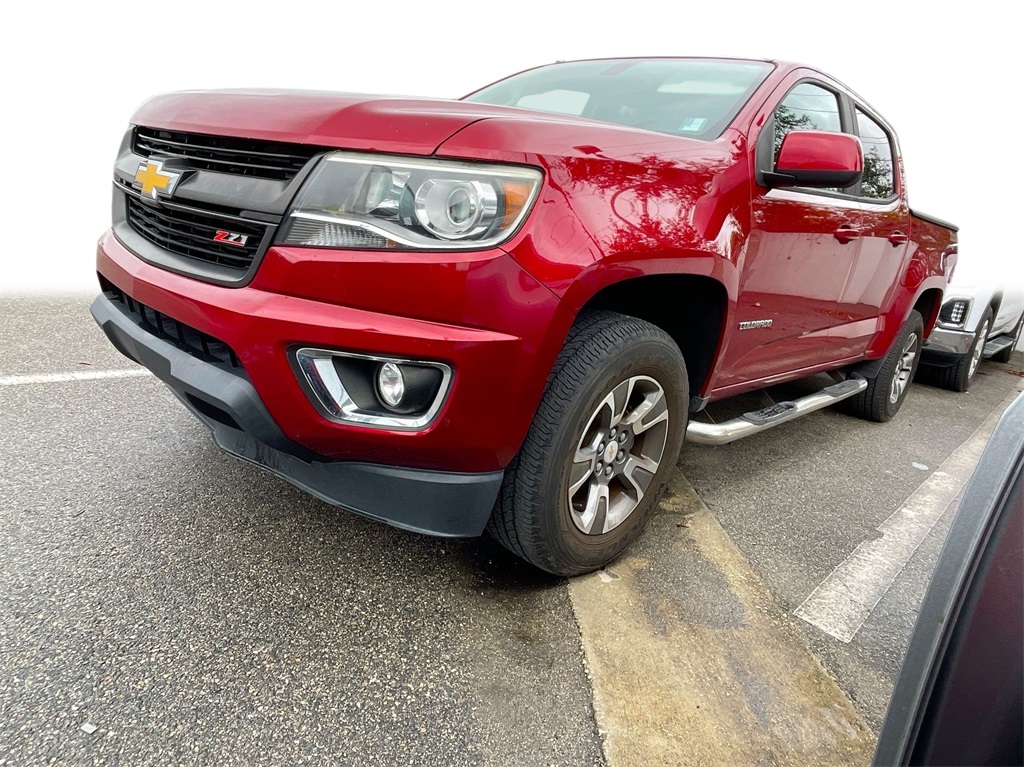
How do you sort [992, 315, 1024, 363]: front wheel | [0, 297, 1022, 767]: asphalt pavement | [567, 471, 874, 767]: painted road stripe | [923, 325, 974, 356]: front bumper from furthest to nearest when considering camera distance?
[992, 315, 1024, 363]: front wheel → [923, 325, 974, 356]: front bumper → [567, 471, 874, 767]: painted road stripe → [0, 297, 1022, 767]: asphalt pavement

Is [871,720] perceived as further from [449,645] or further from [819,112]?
[819,112]

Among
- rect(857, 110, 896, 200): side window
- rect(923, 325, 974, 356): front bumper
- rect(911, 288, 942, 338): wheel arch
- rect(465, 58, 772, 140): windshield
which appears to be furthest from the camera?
rect(923, 325, 974, 356): front bumper

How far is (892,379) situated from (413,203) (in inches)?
144

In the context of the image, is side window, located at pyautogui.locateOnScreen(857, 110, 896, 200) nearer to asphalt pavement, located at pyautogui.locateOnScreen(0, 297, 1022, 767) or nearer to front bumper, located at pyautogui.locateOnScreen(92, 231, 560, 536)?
asphalt pavement, located at pyautogui.locateOnScreen(0, 297, 1022, 767)

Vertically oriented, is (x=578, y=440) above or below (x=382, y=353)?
below

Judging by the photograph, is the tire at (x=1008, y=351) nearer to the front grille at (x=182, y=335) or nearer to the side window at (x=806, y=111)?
the side window at (x=806, y=111)

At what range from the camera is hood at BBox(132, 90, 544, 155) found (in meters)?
1.47

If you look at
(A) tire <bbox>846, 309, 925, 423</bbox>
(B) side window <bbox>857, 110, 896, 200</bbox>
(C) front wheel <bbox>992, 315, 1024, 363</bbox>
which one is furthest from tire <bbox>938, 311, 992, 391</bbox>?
(B) side window <bbox>857, 110, 896, 200</bbox>

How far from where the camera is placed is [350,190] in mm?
1468

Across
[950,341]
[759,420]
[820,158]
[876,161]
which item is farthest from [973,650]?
[950,341]

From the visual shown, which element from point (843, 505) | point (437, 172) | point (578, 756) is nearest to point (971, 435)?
point (843, 505)

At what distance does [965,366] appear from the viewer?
533 cm

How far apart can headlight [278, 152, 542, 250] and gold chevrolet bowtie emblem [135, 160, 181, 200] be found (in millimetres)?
540

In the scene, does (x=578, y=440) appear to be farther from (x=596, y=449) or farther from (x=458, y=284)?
(x=458, y=284)
